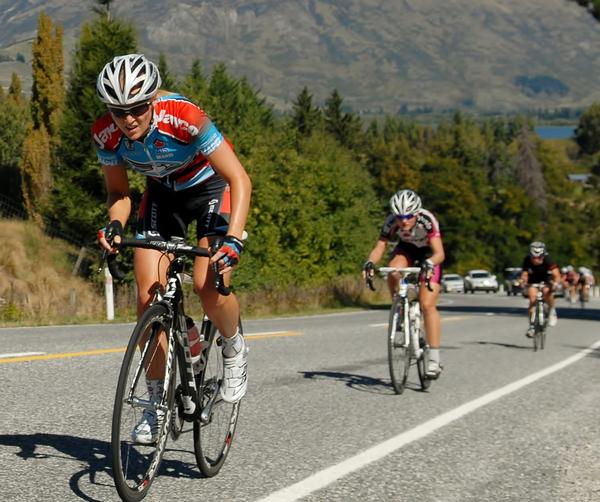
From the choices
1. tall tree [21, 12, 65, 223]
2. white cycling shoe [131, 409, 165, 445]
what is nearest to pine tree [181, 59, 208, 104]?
tall tree [21, 12, 65, 223]

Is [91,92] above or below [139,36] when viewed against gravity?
below

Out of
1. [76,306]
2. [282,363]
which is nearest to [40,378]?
[282,363]

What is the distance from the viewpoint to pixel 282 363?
10781mm

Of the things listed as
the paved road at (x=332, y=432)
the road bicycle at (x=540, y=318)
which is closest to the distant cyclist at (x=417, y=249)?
the paved road at (x=332, y=432)

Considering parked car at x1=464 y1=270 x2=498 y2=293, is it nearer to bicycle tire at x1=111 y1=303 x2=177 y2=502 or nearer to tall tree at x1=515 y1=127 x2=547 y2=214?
tall tree at x1=515 y1=127 x2=547 y2=214

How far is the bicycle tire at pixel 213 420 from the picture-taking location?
5.04 metres

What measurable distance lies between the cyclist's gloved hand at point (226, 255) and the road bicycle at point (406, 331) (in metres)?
4.85

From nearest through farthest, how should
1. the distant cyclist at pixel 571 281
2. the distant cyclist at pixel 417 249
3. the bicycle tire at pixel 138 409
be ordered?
the bicycle tire at pixel 138 409
the distant cyclist at pixel 417 249
the distant cyclist at pixel 571 281

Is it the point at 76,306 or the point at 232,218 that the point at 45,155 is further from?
the point at 232,218

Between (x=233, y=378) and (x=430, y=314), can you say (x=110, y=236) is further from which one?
(x=430, y=314)

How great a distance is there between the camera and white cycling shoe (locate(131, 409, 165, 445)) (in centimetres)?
437

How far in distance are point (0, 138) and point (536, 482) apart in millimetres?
47447

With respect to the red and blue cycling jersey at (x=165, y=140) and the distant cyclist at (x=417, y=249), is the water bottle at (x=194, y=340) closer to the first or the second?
the red and blue cycling jersey at (x=165, y=140)

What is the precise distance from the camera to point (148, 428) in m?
4.42
